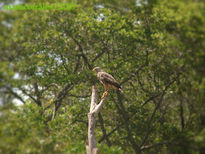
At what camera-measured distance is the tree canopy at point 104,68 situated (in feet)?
29.0

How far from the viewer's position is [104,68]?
40.4 ft

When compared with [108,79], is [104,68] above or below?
above

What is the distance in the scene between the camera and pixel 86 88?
12586 millimetres

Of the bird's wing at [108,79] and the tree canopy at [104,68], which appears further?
the bird's wing at [108,79]

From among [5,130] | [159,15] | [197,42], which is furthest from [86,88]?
[197,42]

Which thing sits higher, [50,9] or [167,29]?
[50,9]

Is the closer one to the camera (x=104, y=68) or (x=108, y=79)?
(x=108, y=79)

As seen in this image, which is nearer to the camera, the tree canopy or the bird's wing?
the tree canopy

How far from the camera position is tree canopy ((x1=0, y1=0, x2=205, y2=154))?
8844 millimetres

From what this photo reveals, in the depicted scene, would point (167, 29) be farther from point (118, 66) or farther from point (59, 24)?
point (59, 24)

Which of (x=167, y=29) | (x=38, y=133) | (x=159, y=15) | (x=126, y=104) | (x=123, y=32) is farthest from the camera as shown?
(x=126, y=104)

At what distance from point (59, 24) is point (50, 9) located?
876mm

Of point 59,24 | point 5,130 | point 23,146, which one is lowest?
point 23,146

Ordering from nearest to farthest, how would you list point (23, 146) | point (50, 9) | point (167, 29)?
point (23, 146), point (167, 29), point (50, 9)
